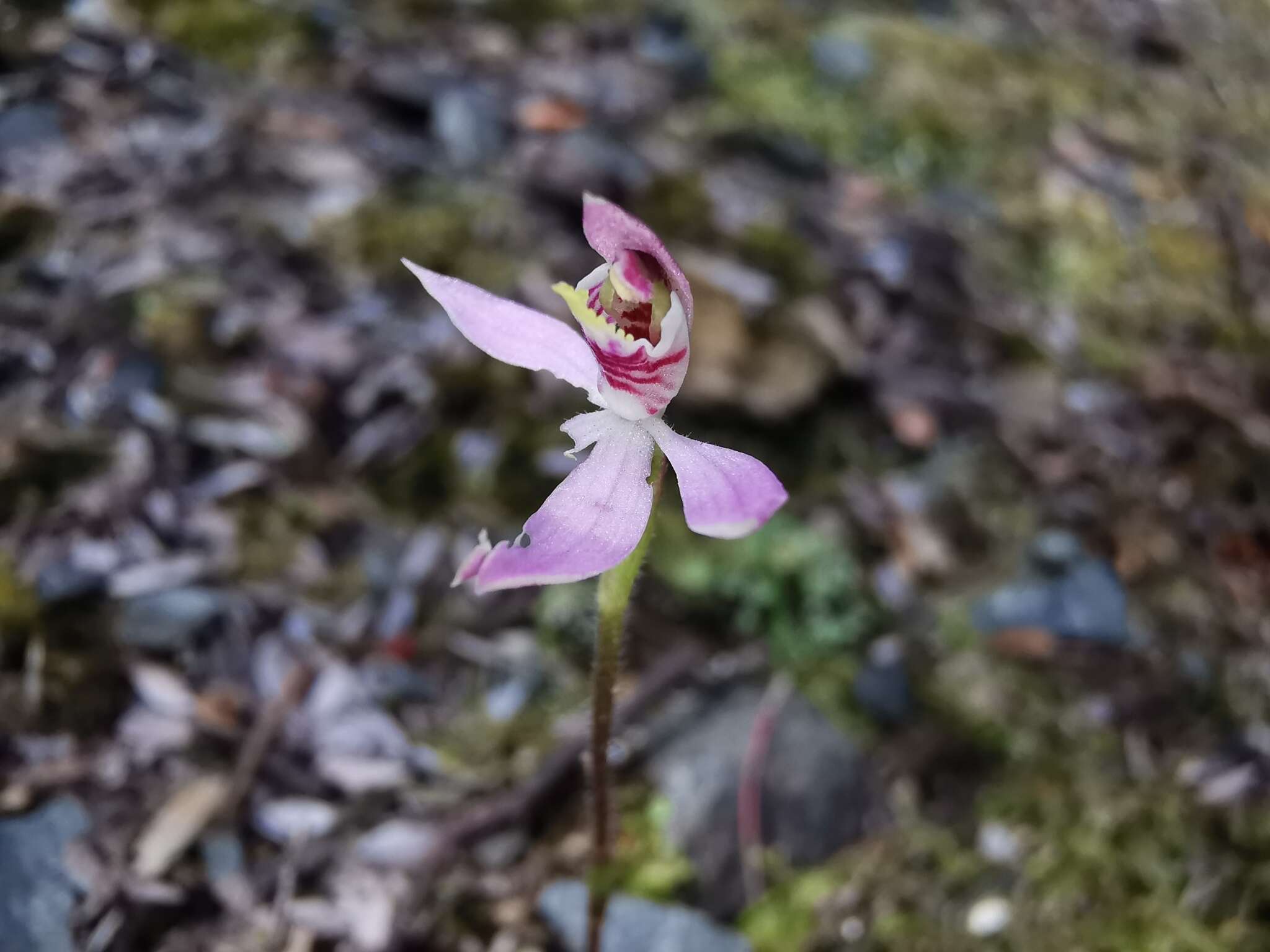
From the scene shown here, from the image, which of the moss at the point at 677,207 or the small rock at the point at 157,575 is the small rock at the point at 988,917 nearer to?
the small rock at the point at 157,575

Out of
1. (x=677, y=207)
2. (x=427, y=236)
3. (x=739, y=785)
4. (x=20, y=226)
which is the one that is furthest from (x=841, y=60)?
(x=739, y=785)

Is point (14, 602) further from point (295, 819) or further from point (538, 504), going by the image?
point (538, 504)

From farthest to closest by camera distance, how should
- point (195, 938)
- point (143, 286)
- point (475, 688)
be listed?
point (143, 286), point (475, 688), point (195, 938)

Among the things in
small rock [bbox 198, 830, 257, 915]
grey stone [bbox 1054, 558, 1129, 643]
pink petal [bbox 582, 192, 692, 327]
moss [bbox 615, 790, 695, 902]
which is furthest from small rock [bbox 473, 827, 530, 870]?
grey stone [bbox 1054, 558, 1129, 643]

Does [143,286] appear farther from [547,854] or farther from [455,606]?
[547,854]

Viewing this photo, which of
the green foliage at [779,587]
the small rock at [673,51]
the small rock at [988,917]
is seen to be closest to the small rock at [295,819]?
the green foliage at [779,587]

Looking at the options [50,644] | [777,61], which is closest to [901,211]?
[777,61]

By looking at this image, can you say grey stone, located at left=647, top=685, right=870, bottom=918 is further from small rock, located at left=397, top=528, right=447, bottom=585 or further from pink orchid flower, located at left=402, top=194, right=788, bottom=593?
pink orchid flower, located at left=402, top=194, right=788, bottom=593

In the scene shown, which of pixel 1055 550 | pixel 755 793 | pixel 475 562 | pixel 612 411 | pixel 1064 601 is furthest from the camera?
pixel 1055 550
